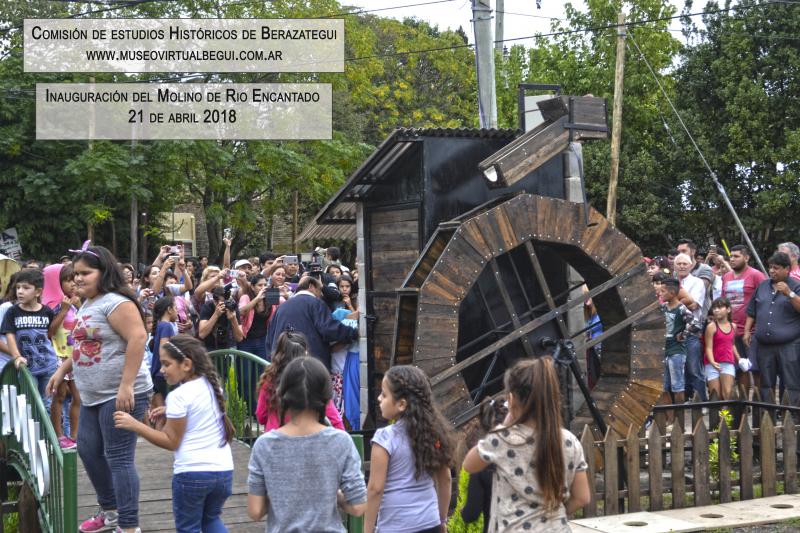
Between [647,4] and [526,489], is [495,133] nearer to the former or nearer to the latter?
[526,489]

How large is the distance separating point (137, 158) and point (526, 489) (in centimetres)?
2398

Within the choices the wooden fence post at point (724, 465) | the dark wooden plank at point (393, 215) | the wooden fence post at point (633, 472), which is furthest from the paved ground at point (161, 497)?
the wooden fence post at point (724, 465)

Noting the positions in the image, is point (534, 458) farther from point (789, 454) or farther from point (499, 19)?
point (499, 19)

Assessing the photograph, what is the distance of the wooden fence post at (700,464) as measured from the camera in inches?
343

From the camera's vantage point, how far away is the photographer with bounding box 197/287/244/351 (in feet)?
37.1

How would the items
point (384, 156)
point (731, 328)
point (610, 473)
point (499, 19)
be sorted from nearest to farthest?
point (610, 473), point (384, 156), point (731, 328), point (499, 19)

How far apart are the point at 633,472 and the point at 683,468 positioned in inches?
21.4

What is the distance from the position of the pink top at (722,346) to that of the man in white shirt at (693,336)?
0.53 feet

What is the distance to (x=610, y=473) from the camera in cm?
833

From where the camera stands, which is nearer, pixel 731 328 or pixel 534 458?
pixel 534 458

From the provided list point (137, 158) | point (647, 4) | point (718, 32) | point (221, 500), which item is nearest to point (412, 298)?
point (221, 500)

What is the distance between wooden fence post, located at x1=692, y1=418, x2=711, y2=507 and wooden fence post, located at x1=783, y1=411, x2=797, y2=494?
2.89ft

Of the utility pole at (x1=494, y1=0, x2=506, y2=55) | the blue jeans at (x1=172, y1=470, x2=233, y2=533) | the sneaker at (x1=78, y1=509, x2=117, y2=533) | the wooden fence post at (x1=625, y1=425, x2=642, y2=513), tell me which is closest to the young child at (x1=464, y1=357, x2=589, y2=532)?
the blue jeans at (x1=172, y1=470, x2=233, y2=533)

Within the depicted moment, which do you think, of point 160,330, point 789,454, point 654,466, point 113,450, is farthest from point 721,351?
point 113,450
